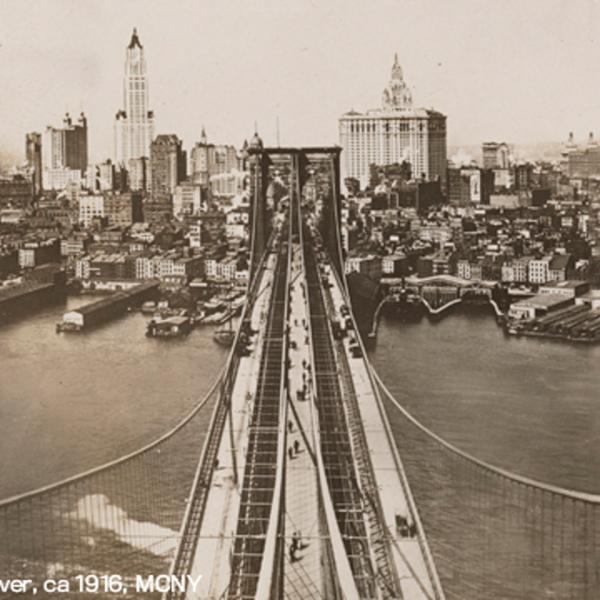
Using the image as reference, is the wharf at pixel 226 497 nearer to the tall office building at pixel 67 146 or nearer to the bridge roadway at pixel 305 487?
the bridge roadway at pixel 305 487

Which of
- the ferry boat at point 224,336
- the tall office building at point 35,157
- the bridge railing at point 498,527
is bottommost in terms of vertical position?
the bridge railing at point 498,527

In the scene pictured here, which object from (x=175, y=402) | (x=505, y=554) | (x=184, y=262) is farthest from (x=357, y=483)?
(x=184, y=262)

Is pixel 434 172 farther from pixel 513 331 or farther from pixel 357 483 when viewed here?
pixel 357 483

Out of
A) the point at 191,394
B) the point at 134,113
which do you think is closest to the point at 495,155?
the point at 134,113

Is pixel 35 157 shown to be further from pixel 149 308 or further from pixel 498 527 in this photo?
pixel 498 527

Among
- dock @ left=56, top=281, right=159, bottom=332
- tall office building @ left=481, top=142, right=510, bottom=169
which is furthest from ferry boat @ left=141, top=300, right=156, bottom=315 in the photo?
tall office building @ left=481, top=142, right=510, bottom=169

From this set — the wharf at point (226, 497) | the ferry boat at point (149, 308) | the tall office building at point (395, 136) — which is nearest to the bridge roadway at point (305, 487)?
the wharf at point (226, 497)

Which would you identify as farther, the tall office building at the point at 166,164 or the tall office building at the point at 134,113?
the tall office building at the point at 166,164

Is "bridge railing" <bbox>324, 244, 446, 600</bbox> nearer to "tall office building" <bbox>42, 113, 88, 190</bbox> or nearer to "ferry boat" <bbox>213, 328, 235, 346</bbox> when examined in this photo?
"ferry boat" <bbox>213, 328, 235, 346</bbox>
